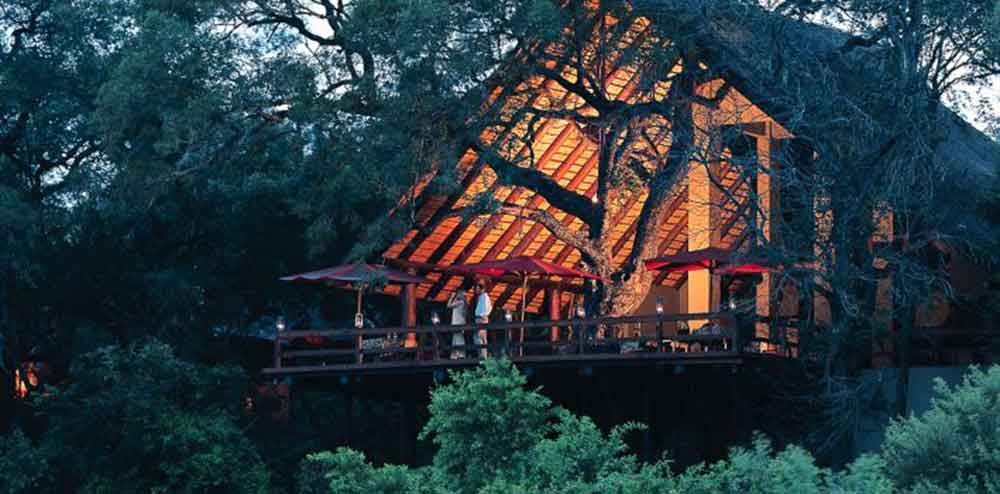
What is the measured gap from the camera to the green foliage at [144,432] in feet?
92.7

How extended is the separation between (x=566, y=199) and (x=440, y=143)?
247 centimetres

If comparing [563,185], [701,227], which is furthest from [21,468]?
[701,227]

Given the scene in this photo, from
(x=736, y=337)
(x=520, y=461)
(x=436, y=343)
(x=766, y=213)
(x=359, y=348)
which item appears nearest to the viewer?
(x=520, y=461)

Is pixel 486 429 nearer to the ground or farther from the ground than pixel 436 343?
nearer to the ground

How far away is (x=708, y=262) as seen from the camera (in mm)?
27203

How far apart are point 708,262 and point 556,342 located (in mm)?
3128

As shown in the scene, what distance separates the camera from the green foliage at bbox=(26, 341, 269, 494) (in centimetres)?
2827

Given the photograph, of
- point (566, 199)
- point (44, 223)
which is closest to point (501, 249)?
point (566, 199)

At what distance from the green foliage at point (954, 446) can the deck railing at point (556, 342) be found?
6898 millimetres

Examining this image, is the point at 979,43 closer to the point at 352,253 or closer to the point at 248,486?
the point at 352,253

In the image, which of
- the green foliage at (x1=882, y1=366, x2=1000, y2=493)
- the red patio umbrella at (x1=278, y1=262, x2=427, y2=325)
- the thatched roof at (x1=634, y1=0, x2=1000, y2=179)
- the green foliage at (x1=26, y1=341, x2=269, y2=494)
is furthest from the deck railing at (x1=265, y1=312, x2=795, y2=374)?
the green foliage at (x1=882, y1=366, x2=1000, y2=493)

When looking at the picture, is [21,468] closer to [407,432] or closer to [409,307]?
[407,432]

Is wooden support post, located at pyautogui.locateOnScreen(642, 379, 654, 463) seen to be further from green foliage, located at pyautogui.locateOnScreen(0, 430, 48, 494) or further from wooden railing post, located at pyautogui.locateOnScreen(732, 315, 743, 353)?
green foliage, located at pyautogui.locateOnScreen(0, 430, 48, 494)

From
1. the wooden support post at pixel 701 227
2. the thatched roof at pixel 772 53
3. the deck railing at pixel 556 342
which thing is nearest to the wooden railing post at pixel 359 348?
the deck railing at pixel 556 342
